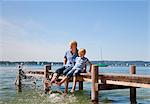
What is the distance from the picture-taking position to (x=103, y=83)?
12352 mm

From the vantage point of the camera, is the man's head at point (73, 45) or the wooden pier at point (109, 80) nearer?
the wooden pier at point (109, 80)

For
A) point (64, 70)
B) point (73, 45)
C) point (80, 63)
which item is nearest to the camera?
point (80, 63)

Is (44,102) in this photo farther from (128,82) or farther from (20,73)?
(20,73)

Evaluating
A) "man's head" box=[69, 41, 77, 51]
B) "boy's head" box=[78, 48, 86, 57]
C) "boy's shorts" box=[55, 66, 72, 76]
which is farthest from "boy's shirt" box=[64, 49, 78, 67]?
"boy's head" box=[78, 48, 86, 57]

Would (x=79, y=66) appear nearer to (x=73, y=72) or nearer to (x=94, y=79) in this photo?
(x=73, y=72)

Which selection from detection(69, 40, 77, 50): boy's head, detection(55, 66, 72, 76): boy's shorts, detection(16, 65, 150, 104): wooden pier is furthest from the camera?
detection(55, 66, 72, 76): boy's shorts

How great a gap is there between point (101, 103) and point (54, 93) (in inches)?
129

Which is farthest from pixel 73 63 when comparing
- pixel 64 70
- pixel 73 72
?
pixel 64 70

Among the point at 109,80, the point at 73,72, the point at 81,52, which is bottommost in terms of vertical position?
the point at 109,80

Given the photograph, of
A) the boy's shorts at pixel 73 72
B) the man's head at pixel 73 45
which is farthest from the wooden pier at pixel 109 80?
the man's head at pixel 73 45

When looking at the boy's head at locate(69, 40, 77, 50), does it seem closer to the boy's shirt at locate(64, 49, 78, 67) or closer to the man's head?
the man's head

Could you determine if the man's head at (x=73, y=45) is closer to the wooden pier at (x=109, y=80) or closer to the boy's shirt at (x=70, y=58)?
the boy's shirt at (x=70, y=58)

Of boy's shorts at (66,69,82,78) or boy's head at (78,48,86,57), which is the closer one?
boy's head at (78,48,86,57)

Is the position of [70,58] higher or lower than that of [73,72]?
higher
